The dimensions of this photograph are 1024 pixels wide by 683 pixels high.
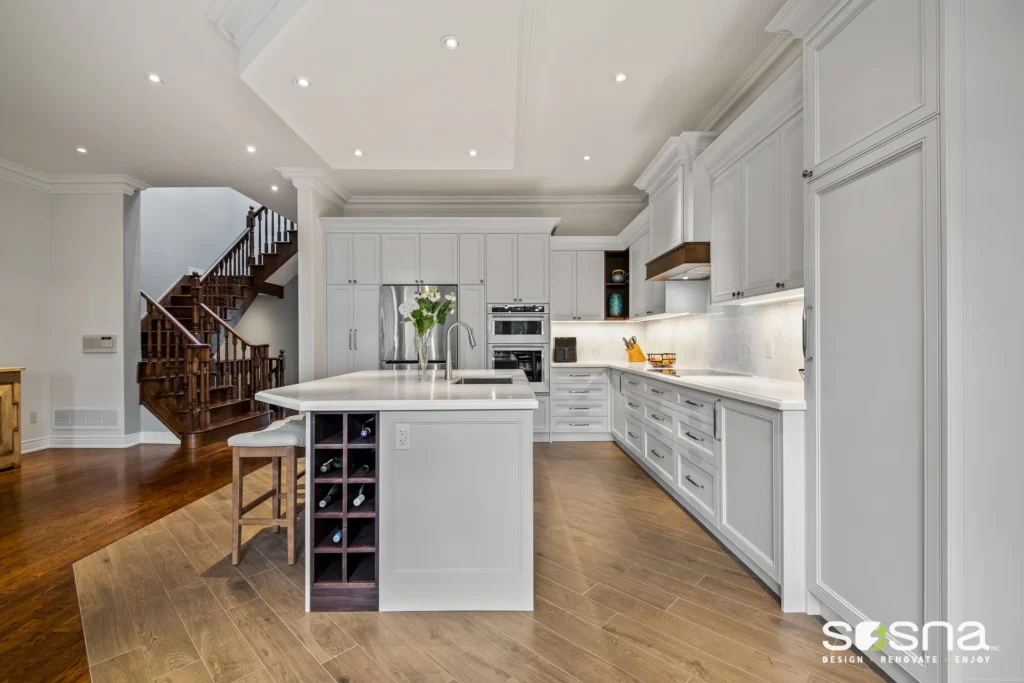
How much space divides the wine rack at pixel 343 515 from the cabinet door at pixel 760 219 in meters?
2.23

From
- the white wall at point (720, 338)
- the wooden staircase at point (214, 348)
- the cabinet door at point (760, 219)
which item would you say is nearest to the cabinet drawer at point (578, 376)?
the white wall at point (720, 338)

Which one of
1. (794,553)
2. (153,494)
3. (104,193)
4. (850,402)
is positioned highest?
(104,193)

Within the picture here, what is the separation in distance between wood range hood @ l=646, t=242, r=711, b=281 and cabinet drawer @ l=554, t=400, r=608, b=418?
1.82 metres

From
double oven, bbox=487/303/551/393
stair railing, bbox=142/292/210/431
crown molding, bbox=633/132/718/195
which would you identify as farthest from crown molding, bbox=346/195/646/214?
stair railing, bbox=142/292/210/431

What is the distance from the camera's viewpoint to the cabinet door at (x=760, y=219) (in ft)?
8.04

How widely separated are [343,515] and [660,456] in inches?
95.8

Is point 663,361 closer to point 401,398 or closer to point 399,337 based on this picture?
point 399,337

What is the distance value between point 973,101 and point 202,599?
11.2ft

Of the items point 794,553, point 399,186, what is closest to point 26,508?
point 399,186

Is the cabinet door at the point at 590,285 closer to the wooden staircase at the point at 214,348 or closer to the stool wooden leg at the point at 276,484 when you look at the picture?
the stool wooden leg at the point at 276,484

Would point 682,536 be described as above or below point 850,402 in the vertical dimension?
below

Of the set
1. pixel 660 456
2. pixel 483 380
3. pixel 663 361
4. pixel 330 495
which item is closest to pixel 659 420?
pixel 660 456

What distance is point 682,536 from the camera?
2.70 meters

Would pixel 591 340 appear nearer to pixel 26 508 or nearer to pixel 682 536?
pixel 682 536
